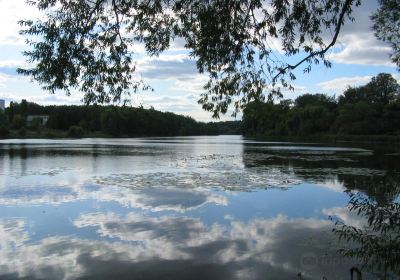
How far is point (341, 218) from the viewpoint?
13438mm

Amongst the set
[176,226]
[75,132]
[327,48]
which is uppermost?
[327,48]

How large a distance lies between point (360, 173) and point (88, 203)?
1694cm

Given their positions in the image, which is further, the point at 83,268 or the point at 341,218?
the point at 341,218

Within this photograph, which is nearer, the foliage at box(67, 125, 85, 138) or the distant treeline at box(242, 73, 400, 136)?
the distant treeline at box(242, 73, 400, 136)

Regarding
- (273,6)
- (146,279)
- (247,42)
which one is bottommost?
(146,279)

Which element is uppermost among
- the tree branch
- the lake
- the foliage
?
the tree branch

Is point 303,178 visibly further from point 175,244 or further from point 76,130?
point 76,130

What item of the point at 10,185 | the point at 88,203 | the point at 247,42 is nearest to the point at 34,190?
the point at 10,185

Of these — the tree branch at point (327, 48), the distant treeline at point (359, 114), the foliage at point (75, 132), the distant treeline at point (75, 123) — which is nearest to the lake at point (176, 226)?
the tree branch at point (327, 48)

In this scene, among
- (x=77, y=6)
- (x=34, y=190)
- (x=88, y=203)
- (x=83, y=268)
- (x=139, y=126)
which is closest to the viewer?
(x=77, y=6)

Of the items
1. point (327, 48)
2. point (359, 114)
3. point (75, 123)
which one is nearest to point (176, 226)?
point (327, 48)

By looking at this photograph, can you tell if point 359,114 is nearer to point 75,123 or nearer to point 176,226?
point 75,123

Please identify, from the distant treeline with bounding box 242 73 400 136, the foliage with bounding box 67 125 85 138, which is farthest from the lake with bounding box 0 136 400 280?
→ the foliage with bounding box 67 125 85 138

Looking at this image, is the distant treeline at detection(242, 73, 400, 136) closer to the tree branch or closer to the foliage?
the foliage
